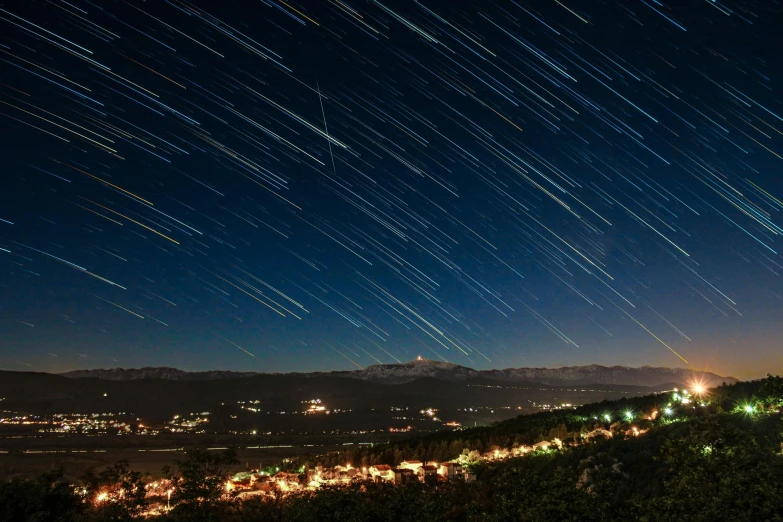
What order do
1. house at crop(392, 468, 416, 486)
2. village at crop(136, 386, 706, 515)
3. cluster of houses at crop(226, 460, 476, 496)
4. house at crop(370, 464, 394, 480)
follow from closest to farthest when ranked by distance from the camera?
house at crop(392, 468, 416, 486) < cluster of houses at crop(226, 460, 476, 496) < village at crop(136, 386, 706, 515) < house at crop(370, 464, 394, 480)

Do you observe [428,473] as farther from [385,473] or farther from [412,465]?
[412,465]

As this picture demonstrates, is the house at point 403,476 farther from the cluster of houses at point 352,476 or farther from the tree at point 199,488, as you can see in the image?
the tree at point 199,488

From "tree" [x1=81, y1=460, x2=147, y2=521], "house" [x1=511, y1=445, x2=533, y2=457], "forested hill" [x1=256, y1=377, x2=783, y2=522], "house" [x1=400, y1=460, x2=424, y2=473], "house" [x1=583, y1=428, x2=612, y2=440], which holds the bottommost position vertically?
"house" [x1=511, y1=445, x2=533, y2=457]

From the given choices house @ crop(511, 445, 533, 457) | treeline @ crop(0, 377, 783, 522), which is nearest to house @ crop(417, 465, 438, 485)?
treeline @ crop(0, 377, 783, 522)

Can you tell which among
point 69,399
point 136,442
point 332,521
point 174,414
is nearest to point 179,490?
point 332,521

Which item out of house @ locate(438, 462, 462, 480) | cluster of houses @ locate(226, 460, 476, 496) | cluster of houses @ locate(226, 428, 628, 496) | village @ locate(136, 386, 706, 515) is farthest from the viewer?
house @ locate(438, 462, 462, 480)

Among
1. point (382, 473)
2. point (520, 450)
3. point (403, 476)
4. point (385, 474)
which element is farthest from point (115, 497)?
point (520, 450)

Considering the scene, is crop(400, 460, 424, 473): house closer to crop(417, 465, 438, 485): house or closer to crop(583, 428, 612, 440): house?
crop(417, 465, 438, 485): house

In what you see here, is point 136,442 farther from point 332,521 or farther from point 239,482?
point 332,521
